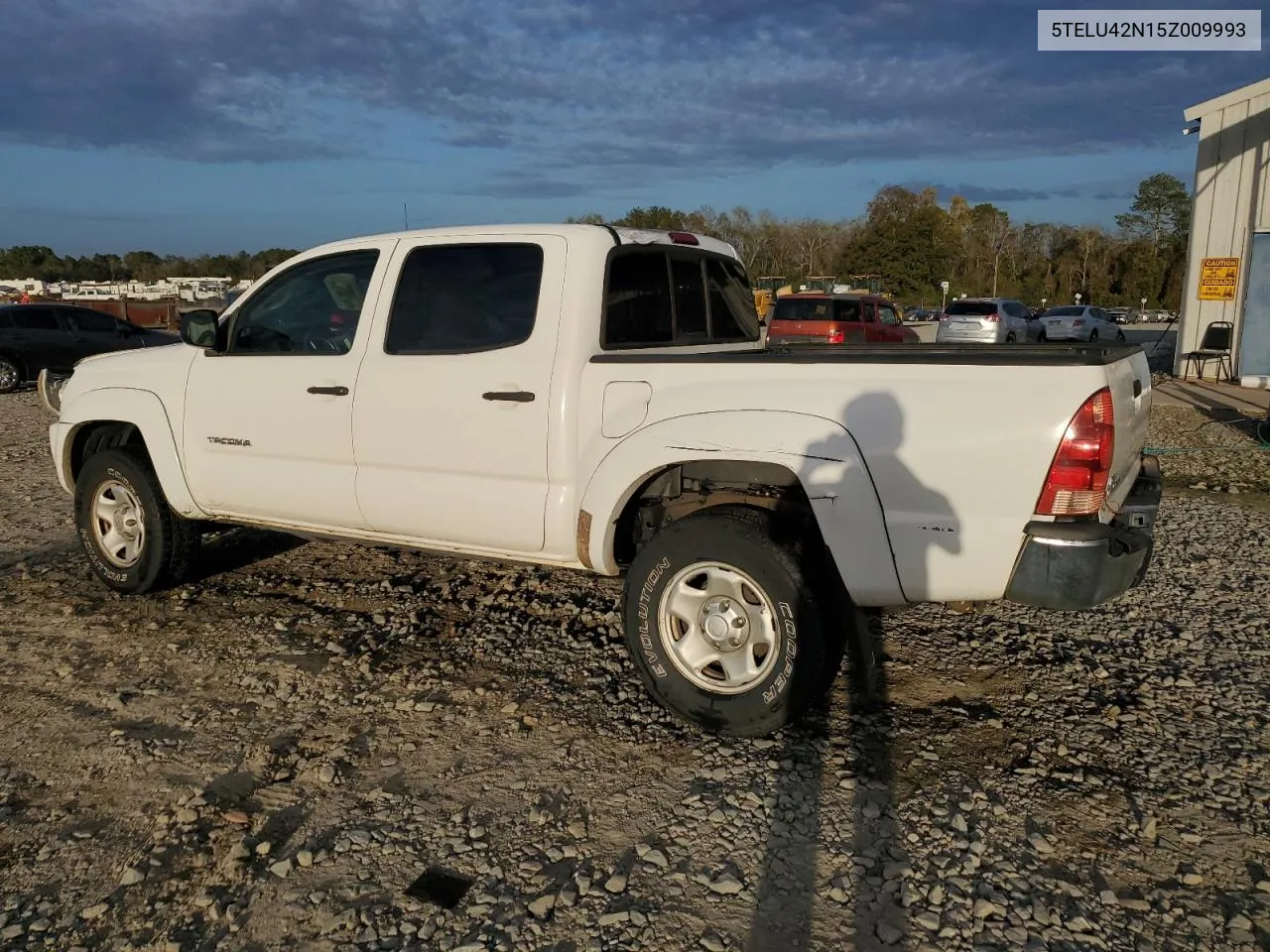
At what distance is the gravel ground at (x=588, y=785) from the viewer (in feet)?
8.63

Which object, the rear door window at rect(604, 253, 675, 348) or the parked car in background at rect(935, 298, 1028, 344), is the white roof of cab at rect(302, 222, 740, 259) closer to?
the rear door window at rect(604, 253, 675, 348)

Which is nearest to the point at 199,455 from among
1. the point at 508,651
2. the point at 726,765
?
the point at 508,651

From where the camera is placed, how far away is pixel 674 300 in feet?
15.1

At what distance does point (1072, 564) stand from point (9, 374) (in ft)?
62.2

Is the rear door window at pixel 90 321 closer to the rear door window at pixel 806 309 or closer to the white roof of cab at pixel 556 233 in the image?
the rear door window at pixel 806 309

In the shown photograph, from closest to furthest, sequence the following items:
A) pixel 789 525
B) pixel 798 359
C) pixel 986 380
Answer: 1. pixel 986 380
2. pixel 798 359
3. pixel 789 525

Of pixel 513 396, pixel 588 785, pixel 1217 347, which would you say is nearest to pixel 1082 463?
pixel 588 785

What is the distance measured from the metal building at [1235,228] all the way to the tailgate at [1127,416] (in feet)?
46.5

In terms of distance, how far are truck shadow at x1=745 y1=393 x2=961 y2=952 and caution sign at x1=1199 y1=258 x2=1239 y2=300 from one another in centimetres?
1525

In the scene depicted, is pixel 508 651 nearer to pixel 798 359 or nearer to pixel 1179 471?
pixel 798 359

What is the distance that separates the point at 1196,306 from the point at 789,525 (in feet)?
52.2

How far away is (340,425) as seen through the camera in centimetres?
442

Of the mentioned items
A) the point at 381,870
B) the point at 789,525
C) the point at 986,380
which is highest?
the point at 986,380

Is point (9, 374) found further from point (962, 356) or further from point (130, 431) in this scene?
point (962, 356)
